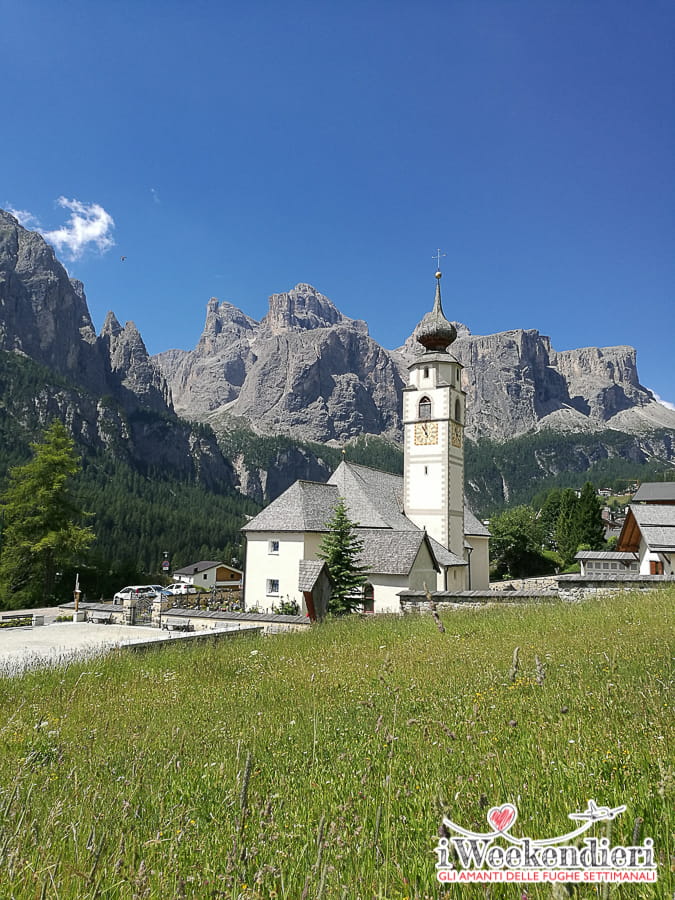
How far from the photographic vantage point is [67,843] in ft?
10.3

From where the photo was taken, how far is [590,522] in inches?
2928

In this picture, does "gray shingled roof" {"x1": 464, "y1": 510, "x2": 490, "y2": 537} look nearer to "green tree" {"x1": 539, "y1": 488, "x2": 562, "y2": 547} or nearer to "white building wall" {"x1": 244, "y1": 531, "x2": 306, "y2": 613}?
"white building wall" {"x1": 244, "y1": 531, "x2": 306, "y2": 613}

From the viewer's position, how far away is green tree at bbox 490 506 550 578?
223 feet

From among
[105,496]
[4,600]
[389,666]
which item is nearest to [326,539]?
[389,666]

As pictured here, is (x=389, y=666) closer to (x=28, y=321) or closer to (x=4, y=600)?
(x=4, y=600)

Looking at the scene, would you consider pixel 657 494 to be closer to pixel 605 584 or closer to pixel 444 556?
pixel 444 556

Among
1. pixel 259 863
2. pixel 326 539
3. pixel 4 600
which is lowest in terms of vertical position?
pixel 4 600

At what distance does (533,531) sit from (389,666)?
76.8 m

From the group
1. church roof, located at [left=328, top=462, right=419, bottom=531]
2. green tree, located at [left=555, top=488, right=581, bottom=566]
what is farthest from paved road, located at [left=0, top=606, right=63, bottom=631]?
green tree, located at [left=555, top=488, right=581, bottom=566]

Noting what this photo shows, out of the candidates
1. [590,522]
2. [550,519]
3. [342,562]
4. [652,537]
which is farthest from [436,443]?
[550,519]

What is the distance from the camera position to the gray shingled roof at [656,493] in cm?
8250

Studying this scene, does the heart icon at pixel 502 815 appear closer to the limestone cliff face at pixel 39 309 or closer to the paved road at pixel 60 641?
the paved road at pixel 60 641

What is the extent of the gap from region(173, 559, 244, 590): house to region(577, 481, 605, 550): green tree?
47153 mm

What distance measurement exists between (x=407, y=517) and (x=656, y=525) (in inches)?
595
